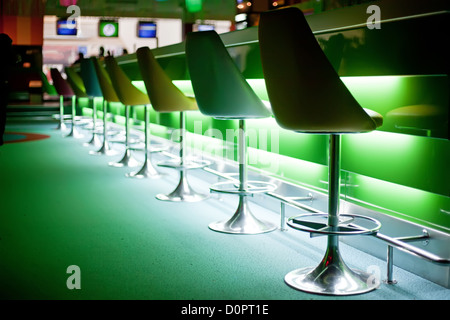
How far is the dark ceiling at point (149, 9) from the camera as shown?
13164 mm

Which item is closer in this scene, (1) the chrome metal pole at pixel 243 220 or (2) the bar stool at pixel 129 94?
(1) the chrome metal pole at pixel 243 220

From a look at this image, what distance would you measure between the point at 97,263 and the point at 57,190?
184cm

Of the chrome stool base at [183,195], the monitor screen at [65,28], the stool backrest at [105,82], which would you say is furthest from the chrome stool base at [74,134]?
the monitor screen at [65,28]

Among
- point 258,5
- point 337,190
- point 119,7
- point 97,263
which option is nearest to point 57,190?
point 97,263

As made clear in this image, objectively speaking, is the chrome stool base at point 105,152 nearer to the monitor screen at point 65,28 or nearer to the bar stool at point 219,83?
the bar stool at point 219,83

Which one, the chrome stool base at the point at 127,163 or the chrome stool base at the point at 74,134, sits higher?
the chrome stool base at the point at 74,134

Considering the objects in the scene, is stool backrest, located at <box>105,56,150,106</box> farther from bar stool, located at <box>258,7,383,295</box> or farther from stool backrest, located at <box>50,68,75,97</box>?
stool backrest, located at <box>50,68,75,97</box>

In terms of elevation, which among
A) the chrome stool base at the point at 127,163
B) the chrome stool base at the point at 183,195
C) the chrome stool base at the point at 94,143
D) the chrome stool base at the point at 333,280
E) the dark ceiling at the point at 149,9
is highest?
the dark ceiling at the point at 149,9

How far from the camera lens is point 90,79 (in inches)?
239

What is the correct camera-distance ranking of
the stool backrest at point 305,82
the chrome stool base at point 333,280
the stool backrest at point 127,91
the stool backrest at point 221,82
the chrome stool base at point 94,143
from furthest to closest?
the chrome stool base at point 94,143 < the stool backrest at point 127,91 < the stool backrest at point 221,82 < the chrome stool base at point 333,280 < the stool backrest at point 305,82

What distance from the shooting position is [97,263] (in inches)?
98.0

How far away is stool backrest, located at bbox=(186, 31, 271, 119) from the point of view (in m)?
2.74

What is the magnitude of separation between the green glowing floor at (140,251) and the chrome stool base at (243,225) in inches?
2.6

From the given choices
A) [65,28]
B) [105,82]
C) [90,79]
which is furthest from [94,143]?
[65,28]
